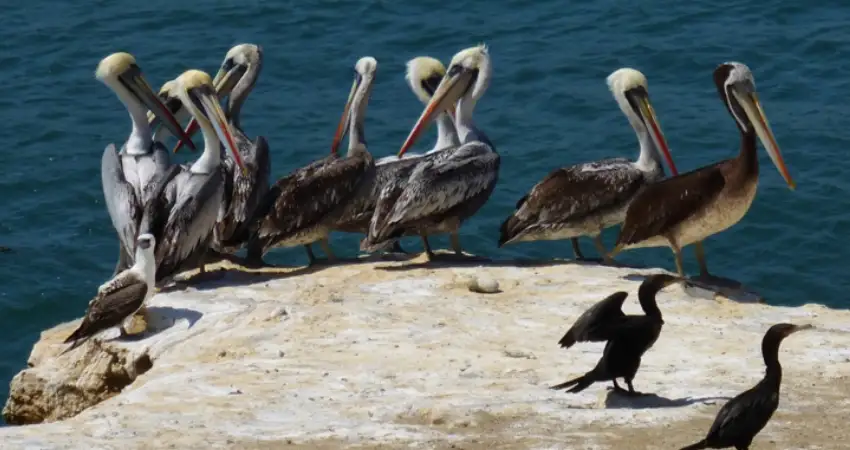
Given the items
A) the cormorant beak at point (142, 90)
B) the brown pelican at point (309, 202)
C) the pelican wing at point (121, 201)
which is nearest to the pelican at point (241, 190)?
the brown pelican at point (309, 202)

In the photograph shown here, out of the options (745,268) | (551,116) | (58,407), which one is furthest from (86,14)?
(58,407)

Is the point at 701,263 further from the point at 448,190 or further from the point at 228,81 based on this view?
the point at 228,81

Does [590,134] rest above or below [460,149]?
below

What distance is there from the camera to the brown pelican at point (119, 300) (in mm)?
9648

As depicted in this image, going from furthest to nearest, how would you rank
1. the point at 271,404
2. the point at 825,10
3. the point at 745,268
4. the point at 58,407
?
the point at 825,10
the point at 745,268
the point at 58,407
the point at 271,404

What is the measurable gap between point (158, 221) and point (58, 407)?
1504 millimetres

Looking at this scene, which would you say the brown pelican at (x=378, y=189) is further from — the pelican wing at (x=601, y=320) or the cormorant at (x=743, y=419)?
the cormorant at (x=743, y=419)

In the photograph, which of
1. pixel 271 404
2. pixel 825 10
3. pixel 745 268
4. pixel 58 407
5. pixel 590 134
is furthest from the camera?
pixel 825 10

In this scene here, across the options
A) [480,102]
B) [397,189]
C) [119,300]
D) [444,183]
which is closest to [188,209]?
[119,300]

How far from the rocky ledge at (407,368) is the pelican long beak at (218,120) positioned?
77 centimetres

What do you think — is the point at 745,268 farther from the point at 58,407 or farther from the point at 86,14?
the point at 86,14

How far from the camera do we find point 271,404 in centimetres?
812

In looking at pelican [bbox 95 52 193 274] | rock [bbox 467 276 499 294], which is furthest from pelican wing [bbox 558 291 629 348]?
pelican [bbox 95 52 193 274]

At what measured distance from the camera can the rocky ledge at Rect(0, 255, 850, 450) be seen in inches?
302
